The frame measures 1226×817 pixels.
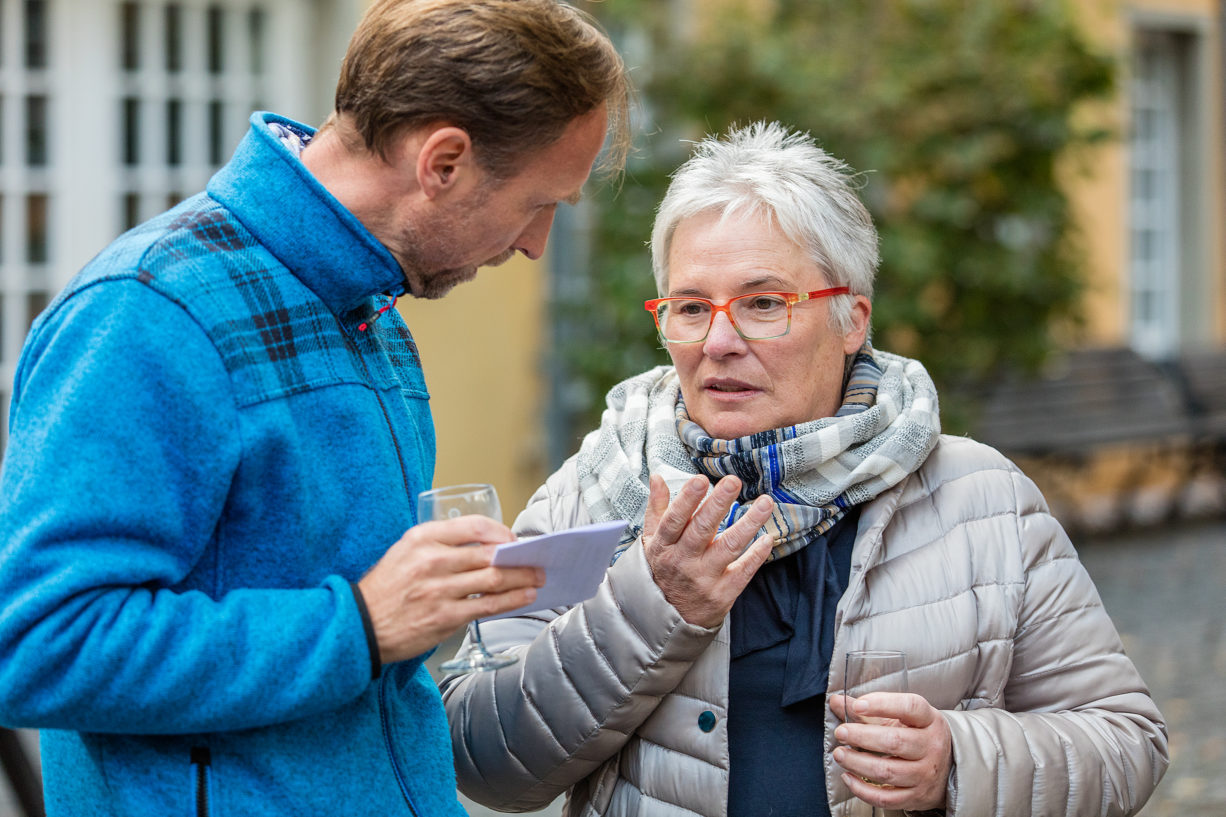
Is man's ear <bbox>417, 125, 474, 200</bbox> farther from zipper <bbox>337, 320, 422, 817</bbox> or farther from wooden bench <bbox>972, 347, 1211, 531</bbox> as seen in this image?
wooden bench <bbox>972, 347, 1211, 531</bbox>

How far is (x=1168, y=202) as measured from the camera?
39.7ft

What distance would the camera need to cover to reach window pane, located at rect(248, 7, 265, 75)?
23.2 ft

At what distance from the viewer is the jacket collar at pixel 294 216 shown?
1.69 metres

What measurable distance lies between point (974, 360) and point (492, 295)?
2619 mm

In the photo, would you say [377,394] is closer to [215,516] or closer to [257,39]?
[215,516]

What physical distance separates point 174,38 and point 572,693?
18.5 ft

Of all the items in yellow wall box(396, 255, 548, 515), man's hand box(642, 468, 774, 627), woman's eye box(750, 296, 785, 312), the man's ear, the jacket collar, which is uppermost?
the man's ear

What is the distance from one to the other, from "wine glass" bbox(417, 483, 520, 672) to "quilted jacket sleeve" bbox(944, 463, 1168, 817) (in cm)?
77

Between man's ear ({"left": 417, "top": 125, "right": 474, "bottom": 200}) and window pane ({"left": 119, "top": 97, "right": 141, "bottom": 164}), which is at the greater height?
window pane ({"left": 119, "top": 97, "right": 141, "bottom": 164})

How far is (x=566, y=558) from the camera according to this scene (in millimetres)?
1740

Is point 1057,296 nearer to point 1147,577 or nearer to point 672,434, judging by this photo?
point 1147,577

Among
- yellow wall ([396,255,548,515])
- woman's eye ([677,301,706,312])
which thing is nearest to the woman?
woman's eye ([677,301,706,312])

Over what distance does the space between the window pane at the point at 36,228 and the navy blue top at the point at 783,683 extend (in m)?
5.35

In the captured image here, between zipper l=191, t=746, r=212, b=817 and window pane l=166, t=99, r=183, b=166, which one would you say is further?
window pane l=166, t=99, r=183, b=166
